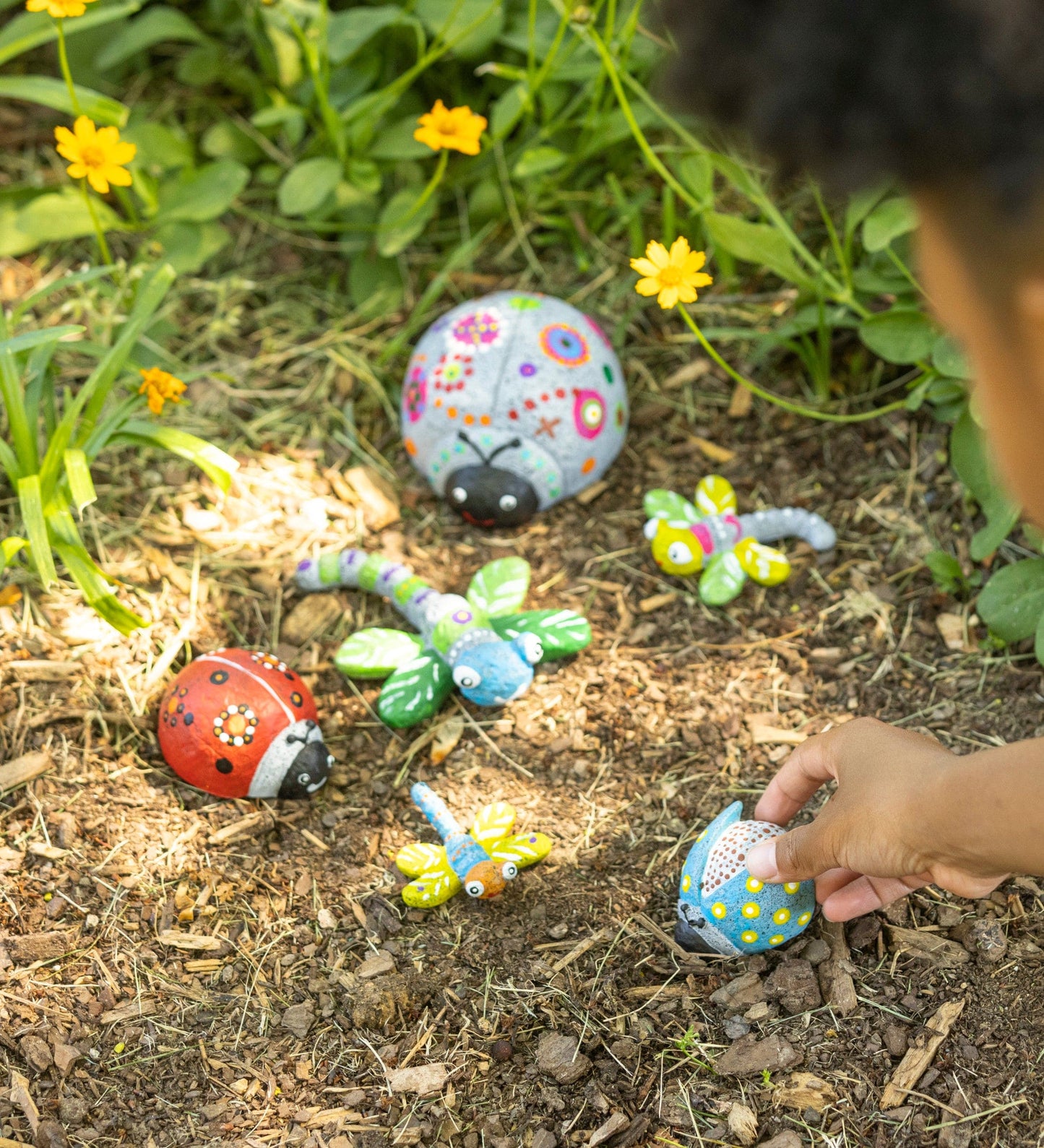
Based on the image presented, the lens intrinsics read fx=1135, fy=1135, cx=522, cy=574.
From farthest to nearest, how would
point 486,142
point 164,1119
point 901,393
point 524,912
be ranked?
point 486,142
point 901,393
point 524,912
point 164,1119

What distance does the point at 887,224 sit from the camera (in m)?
2.01

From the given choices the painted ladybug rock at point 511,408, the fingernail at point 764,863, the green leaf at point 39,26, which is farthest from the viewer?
the green leaf at point 39,26

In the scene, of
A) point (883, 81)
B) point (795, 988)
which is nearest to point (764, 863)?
point (795, 988)

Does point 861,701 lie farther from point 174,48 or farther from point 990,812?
point 174,48

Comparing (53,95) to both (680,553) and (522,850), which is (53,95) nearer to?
(680,553)

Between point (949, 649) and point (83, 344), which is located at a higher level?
point (83, 344)

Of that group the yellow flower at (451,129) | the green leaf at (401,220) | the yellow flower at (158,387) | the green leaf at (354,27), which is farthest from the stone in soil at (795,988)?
the green leaf at (354,27)

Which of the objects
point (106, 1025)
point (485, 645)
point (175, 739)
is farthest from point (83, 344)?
point (106, 1025)

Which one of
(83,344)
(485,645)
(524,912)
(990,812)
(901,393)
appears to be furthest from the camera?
(901,393)

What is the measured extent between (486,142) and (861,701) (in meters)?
1.42

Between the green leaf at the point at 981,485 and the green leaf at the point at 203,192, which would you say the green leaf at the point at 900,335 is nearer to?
the green leaf at the point at 981,485

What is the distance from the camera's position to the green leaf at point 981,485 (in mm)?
1914

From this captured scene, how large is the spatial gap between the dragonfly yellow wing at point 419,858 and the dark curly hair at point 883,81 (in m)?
1.27

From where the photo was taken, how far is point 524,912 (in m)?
1.67
